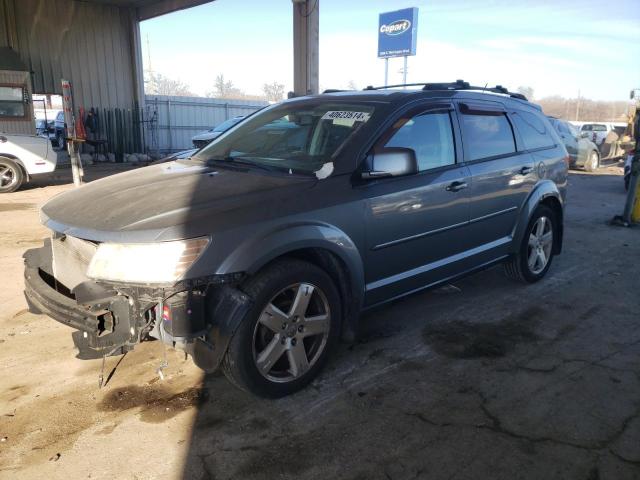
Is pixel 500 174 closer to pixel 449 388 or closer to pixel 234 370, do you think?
pixel 449 388

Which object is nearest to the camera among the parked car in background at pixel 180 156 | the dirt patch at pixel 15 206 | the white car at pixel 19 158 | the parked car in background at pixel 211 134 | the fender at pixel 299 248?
the fender at pixel 299 248

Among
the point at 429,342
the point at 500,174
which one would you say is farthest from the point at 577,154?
the point at 429,342

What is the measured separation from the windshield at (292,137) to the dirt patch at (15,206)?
6.33m

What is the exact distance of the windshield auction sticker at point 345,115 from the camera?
3.52 meters

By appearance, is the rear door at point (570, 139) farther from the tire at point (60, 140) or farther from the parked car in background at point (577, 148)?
the tire at point (60, 140)

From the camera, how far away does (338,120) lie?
3648 mm

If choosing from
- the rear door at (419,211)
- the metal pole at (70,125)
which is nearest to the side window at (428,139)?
the rear door at (419,211)

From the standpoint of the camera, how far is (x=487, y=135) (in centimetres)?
432

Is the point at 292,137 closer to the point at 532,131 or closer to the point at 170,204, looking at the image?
the point at 170,204

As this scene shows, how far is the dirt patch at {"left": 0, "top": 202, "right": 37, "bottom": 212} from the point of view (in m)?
8.82

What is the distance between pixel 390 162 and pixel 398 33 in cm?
2884

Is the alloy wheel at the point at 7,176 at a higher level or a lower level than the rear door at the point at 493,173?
lower

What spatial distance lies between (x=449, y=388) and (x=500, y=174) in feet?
6.60

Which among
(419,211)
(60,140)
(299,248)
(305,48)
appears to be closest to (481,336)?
(419,211)
